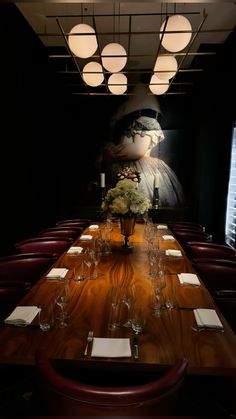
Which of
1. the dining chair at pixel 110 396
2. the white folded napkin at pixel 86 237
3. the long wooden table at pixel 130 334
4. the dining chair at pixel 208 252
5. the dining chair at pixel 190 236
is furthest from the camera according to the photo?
the dining chair at pixel 190 236

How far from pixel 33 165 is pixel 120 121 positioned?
2.06 metres

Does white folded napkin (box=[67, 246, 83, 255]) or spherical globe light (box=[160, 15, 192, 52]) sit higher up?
spherical globe light (box=[160, 15, 192, 52])

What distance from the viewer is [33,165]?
4.17 meters

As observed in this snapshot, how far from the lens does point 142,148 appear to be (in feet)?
18.0

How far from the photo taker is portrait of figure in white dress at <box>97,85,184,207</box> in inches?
213

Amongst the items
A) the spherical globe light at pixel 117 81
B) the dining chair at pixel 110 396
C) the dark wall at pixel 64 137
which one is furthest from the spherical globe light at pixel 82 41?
the dining chair at pixel 110 396

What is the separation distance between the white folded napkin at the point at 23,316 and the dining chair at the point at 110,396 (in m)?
0.47

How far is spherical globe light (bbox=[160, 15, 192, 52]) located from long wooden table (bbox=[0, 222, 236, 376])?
1.89 meters

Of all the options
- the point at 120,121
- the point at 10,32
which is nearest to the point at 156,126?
the point at 120,121

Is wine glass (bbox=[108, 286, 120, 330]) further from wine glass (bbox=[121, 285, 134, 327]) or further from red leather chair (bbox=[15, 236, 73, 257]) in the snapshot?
red leather chair (bbox=[15, 236, 73, 257])

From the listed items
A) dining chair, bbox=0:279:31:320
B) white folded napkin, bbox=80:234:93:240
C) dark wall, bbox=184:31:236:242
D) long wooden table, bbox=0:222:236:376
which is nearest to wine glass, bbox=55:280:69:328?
long wooden table, bbox=0:222:236:376

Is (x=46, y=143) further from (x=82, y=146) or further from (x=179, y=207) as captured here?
(x=179, y=207)

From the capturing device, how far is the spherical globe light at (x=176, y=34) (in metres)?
2.30

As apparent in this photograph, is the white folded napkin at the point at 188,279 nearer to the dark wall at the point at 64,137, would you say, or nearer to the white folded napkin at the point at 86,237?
the white folded napkin at the point at 86,237
